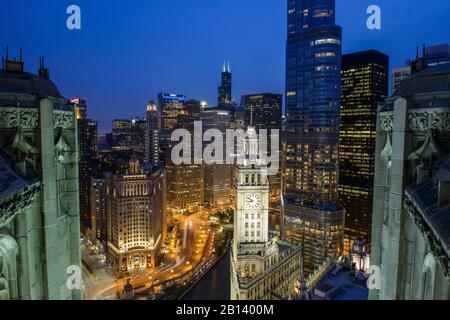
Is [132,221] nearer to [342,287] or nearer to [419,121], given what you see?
[342,287]

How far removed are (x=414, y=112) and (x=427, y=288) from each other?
3077mm

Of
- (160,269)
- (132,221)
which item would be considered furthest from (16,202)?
(132,221)

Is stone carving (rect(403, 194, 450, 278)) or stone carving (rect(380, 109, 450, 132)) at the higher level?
stone carving (rect(380, 109, 450, 132))

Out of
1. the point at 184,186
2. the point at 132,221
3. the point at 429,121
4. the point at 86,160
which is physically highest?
the point at 429,121

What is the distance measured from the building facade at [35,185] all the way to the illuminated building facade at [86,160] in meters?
69.9

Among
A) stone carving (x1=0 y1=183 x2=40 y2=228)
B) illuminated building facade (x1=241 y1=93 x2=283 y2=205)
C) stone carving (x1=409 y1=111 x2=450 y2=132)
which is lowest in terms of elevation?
stone carving (x1=0 y1=183 x2=40 y2=228)

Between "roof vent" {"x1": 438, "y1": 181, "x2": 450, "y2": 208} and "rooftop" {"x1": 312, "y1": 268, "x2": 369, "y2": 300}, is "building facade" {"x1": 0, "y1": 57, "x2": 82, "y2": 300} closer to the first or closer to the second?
"roof vent" {"x1": 438, "y1": 181, "x2": 450, "y2": 208}

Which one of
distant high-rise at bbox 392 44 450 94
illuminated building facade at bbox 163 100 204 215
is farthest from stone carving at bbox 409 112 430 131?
illuminated building facade at bbox 163 100 204 215

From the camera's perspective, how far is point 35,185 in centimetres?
571

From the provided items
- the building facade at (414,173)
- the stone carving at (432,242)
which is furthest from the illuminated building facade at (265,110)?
the stone carving at (432,242)

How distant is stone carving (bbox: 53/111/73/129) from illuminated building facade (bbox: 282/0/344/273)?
5595 cm

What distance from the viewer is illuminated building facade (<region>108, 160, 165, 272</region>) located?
5484 cm

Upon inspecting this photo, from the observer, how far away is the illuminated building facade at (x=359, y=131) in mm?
66688

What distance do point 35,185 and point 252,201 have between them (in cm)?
3251
